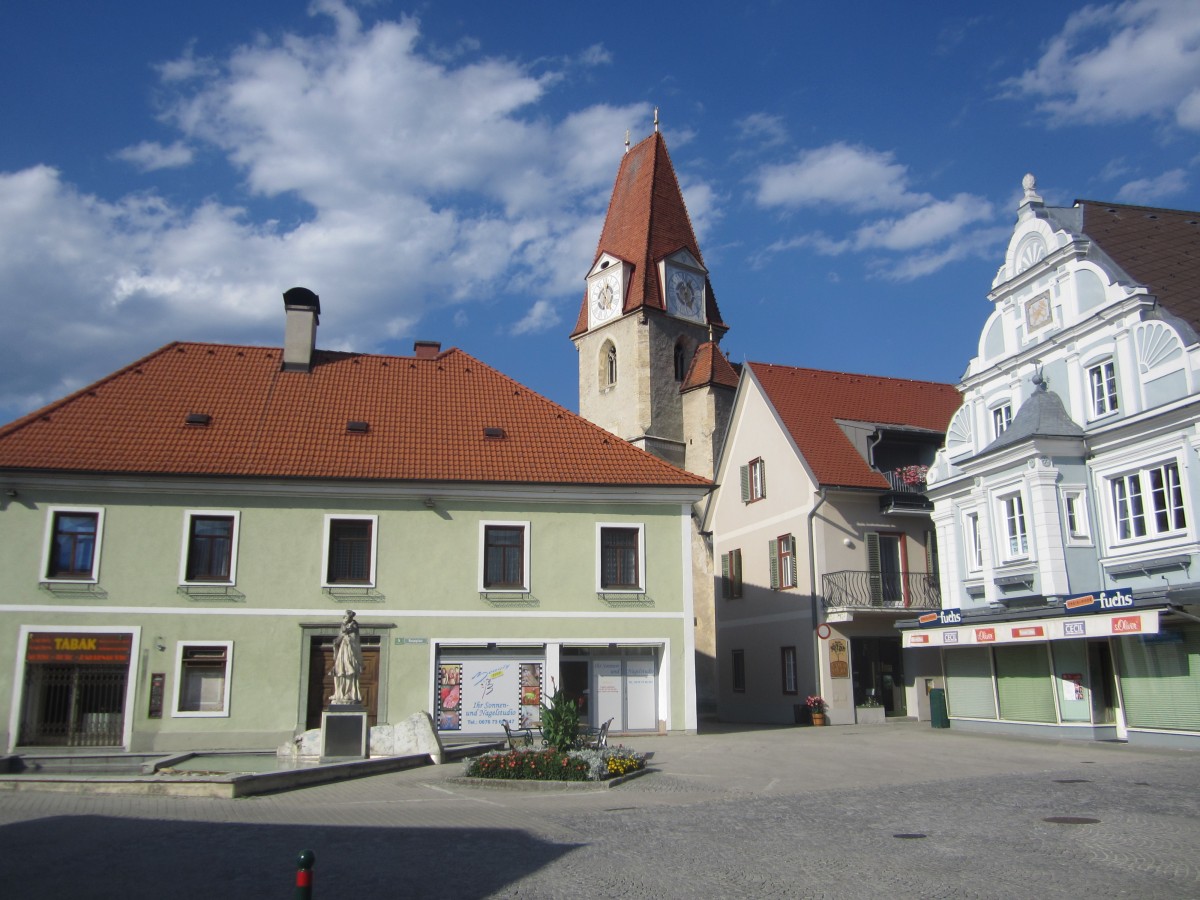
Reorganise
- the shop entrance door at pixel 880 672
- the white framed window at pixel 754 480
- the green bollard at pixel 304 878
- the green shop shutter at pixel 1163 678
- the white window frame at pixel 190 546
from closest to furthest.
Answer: the green bollard at pixel 304 878
the green shop shutter at pixel 1163 678
the white window frame at pixel 190 546
the shop entrance door at pixel 880 672
the white framed window at pixel 754 480

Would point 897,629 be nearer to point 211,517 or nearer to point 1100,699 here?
point 1100,699

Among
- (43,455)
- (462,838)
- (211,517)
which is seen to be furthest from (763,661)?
(462,838)

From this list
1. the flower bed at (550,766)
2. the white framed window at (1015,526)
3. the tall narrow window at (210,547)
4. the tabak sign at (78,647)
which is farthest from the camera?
the tall narrow window at (210,547)

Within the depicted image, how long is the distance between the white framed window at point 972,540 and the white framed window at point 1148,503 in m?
4.30

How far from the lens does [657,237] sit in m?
53.2

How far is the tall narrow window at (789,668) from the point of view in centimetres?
3191

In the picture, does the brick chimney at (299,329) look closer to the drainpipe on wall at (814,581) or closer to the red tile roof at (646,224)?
the drainpipe on wall at (814,581)

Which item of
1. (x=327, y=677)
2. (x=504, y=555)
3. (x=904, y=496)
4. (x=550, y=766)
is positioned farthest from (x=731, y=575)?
(x=550, y=766)

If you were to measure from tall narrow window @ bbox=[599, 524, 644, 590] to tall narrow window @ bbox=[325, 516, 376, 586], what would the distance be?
544 cm

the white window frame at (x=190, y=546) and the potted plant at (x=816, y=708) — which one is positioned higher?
the white window frame at (x=190, y=546)

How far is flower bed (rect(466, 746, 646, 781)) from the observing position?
53.1ft

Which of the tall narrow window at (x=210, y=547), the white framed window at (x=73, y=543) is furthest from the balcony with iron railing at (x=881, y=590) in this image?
the white framed window at (x=73, y=543)

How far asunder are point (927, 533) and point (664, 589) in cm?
1008

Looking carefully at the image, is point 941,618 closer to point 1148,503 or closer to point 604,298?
point 1148,503
